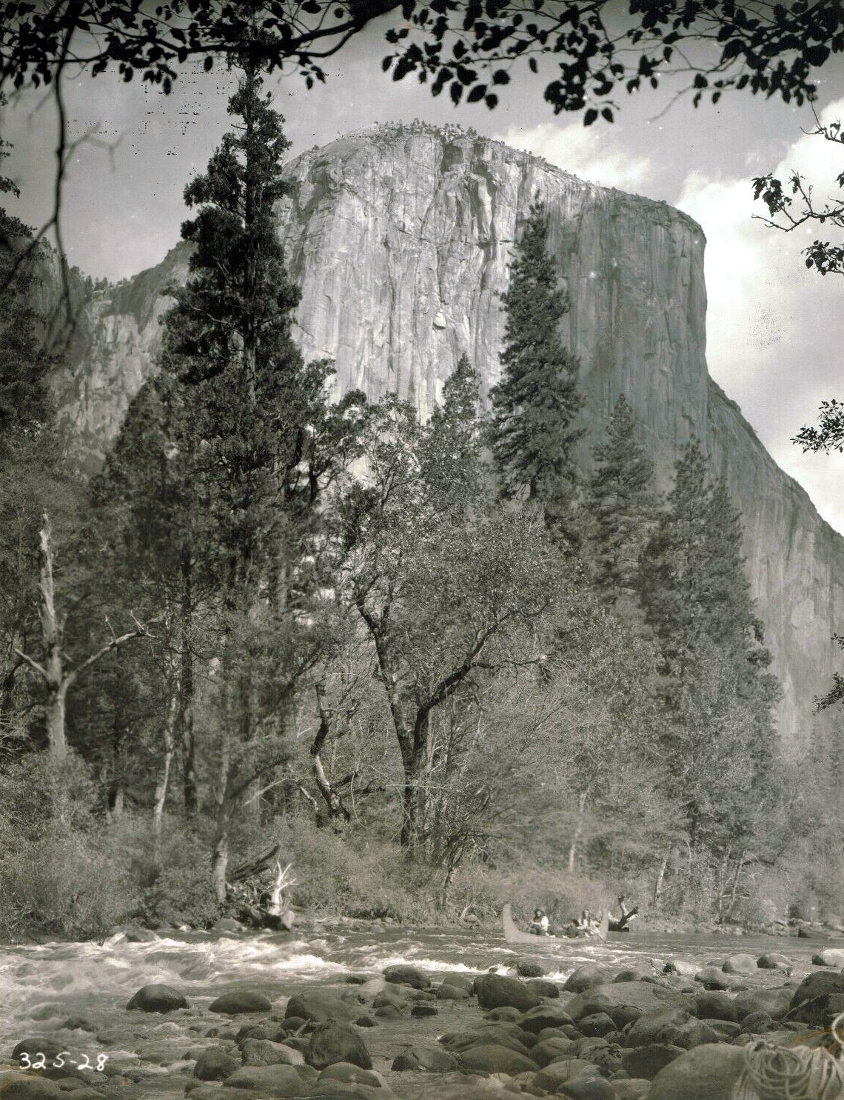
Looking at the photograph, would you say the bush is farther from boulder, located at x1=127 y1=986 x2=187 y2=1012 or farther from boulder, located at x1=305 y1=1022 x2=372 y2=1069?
boulder, located at x1=305 y1=1022 x2=372 y2=1069

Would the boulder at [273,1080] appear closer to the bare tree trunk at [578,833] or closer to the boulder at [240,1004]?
the boulder at [240,1004]

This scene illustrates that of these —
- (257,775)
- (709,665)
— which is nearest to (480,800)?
(257,775)

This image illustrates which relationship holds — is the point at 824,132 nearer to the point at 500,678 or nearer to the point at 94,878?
the point at 94,878

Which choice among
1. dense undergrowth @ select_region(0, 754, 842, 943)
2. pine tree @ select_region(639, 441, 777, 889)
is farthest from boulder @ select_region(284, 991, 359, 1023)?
pine tree @ select_region(639, 441, 777, 889)

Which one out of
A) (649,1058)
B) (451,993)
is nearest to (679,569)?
(451,993)

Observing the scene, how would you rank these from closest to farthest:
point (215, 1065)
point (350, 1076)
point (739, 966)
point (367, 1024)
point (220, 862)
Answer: point (350, 1076) < point (215, 1065) < point (367, 1024) < point (739, 966) < point (220, 862)

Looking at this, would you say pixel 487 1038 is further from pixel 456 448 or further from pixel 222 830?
pixel 456 448
